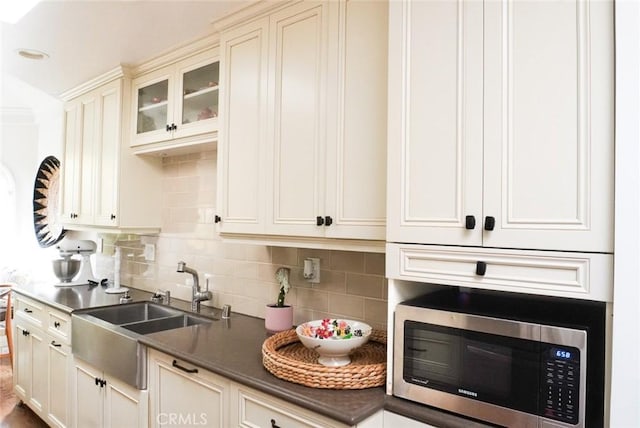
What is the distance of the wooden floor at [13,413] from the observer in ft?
10.3

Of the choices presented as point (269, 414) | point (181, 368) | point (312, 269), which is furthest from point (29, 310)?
point (269, 414)

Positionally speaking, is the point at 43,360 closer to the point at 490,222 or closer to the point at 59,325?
the point at 59,325

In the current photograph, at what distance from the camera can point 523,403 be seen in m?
1.14

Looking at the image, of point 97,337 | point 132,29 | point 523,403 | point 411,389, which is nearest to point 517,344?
point 523,403

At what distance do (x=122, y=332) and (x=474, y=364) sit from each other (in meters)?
1.68

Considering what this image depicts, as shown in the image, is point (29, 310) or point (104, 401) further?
point (29, 310)

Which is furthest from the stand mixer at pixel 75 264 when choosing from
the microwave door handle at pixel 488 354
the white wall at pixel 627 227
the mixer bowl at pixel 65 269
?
the white wall at pixel 627 227

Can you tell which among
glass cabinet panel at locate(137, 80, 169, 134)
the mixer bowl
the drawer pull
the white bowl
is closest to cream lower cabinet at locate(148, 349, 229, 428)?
the drawer pull

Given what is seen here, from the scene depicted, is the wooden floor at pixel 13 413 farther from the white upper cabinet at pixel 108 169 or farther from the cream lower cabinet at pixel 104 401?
the white upper cabinet at pixel 108 169

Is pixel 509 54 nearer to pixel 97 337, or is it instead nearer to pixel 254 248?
pixel 254 248

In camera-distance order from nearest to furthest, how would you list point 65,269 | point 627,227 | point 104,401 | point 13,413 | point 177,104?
point 627,227 < point 104,401 < point 177,104 < point 13,413 < point 65,269

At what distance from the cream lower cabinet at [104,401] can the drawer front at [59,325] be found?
19 cm

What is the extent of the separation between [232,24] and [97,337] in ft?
5.77

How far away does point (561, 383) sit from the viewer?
1074 mm
